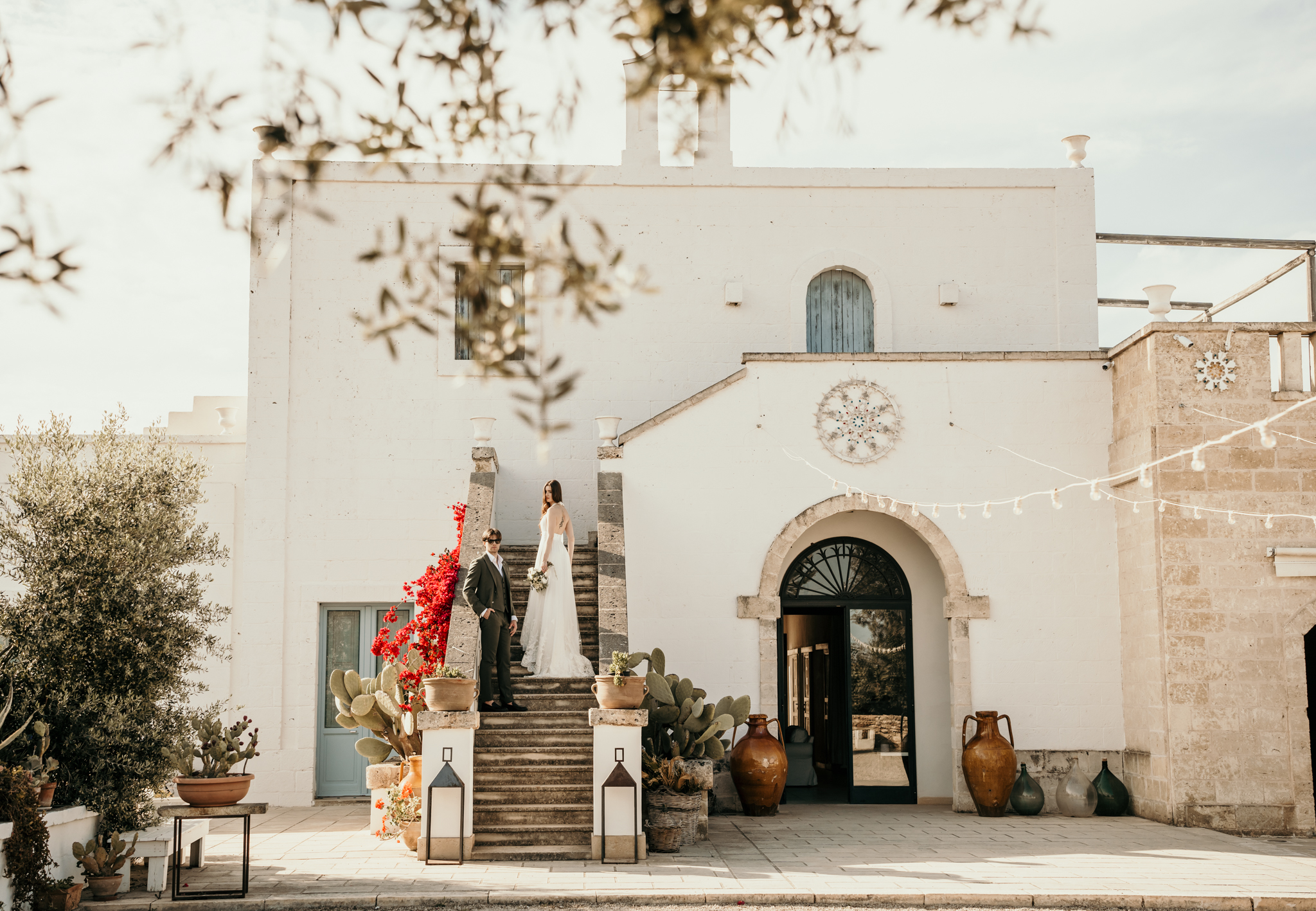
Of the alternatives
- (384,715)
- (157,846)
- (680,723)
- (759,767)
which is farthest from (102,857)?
(759,767)

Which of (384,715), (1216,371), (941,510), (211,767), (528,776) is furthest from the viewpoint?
(941,510)

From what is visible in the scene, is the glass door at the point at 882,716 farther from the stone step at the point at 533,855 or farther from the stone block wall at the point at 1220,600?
the stone step at the point at 533,855

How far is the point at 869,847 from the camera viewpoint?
9961 millimetres

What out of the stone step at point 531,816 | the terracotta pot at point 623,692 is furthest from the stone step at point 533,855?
the terracotta pot at point 623,692

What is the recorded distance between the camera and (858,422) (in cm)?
1268

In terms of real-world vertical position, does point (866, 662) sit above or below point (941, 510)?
below

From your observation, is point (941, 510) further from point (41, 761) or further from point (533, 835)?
point (41, 761)

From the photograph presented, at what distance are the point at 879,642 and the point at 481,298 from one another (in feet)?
35.3

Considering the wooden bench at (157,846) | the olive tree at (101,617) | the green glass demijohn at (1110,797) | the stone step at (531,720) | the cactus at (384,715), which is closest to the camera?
the wooden bench at (157,846)

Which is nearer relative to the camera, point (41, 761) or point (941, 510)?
point (41, 761)

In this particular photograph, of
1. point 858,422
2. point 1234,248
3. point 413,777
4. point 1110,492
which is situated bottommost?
point 413,777

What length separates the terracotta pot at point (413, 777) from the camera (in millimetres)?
9969

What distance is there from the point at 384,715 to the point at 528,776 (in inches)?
61.6

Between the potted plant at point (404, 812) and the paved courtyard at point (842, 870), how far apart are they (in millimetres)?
160
